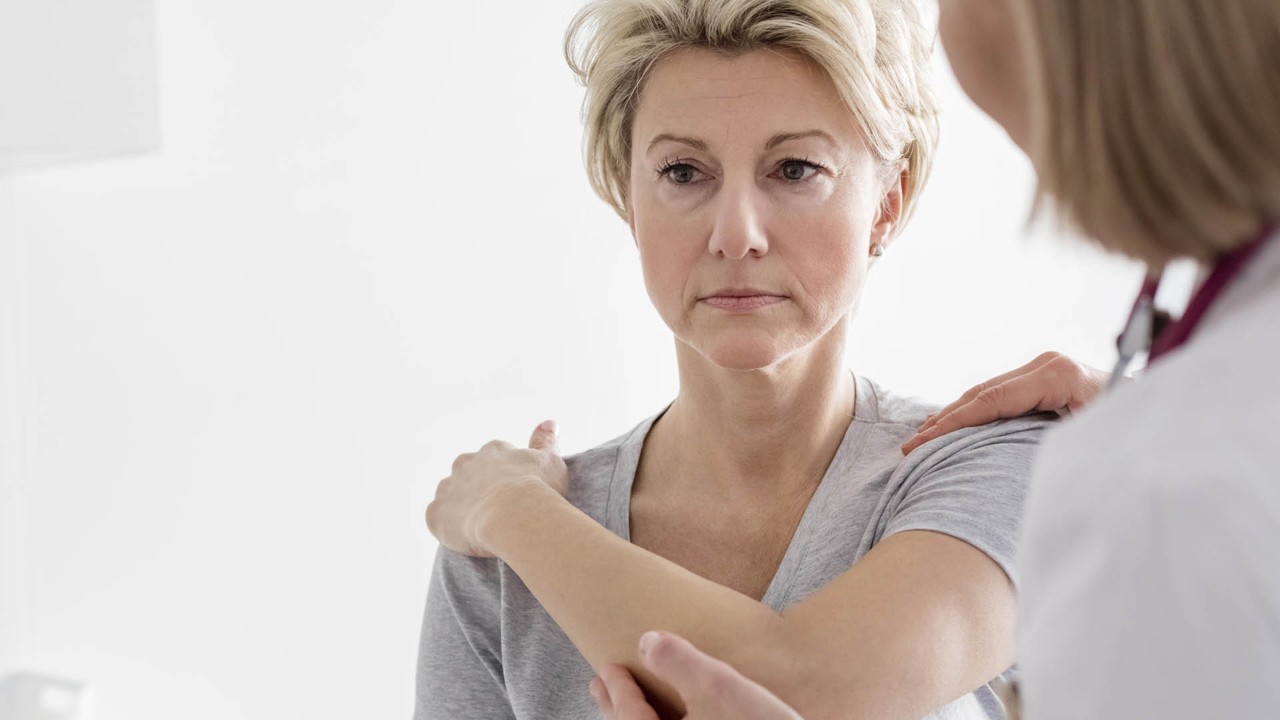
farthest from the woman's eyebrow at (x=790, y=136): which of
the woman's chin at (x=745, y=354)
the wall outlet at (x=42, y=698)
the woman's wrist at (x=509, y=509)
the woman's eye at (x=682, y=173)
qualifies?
the wall outlet at (x=42, y=698)

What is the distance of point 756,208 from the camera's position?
147 cm

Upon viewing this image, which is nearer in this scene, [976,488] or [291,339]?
[976,488]

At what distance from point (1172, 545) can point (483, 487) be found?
1.04 meters

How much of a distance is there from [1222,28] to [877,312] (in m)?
2.72

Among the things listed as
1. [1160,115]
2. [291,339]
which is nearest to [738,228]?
[1160,115]

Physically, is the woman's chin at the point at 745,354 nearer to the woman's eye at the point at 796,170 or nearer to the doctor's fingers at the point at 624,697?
the woman's eye at the point at 796,170

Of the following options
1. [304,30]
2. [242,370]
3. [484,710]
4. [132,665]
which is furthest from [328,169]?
[484,710]

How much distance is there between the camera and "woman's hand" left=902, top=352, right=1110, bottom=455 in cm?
142

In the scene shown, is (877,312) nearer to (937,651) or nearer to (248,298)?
(248,298)

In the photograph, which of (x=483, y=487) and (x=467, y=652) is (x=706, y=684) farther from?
(x=467, y=652)

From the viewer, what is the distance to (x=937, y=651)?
1151 millimetres

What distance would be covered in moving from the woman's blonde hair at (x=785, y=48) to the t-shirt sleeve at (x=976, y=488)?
0.39m

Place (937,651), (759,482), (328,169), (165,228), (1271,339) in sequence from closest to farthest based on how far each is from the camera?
(1271,339) < (937,651) < (759,482) < (165,228) < (328,169)

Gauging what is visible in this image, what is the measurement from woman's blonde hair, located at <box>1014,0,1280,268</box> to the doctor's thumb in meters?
1.08
